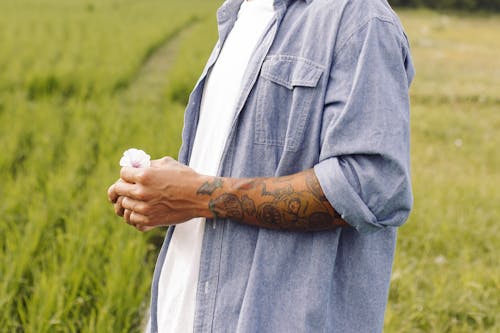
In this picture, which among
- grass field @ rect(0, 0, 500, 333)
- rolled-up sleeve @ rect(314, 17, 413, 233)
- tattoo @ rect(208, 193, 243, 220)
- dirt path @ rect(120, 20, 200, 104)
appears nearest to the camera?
rolled-up sleeve @ rect(314, 17, 413, 233)

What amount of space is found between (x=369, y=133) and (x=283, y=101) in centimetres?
17

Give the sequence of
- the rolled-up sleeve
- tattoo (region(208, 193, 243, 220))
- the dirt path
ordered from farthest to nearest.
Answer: the dirt path
tattoo (region(208, 193, 243, 220))
the rolled-up sleeve

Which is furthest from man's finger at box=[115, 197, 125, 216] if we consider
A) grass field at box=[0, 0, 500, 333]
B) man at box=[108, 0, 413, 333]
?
grass field at box=[0, 0, 500, 333]

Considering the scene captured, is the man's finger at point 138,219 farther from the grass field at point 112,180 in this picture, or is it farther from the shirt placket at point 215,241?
the grass field at point 112,180

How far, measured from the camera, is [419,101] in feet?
22.9

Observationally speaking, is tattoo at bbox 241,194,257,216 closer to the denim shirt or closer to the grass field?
the denim shirt

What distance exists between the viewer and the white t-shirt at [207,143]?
1.06 m

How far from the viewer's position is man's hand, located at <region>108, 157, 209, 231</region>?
3.21ft

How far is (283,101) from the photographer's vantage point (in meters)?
0.96

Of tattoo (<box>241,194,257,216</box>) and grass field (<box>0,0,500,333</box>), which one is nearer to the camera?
tattoo (<box>241,194,257,216</box>)

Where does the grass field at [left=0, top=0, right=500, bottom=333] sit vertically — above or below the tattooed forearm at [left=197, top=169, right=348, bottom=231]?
below

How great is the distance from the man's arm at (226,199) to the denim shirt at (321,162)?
0.03 m

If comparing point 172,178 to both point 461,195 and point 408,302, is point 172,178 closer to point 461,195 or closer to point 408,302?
point 408,302

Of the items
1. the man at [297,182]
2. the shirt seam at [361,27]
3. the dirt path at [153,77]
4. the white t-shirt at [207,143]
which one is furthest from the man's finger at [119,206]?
the dirt path at [153,77]
